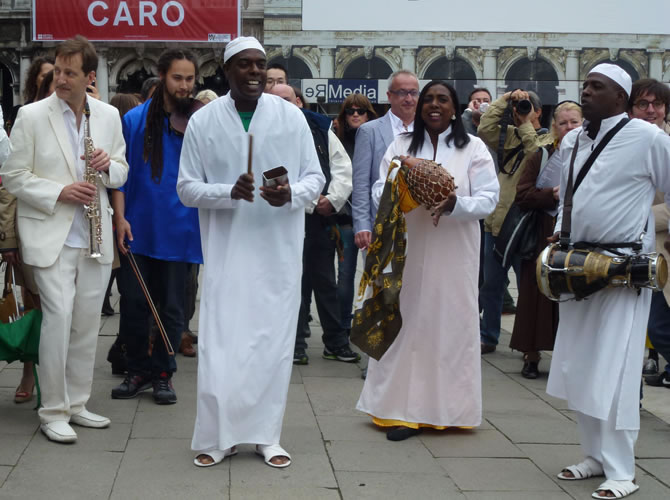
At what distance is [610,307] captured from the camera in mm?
4363

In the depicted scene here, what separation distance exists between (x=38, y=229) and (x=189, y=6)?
21.4 m

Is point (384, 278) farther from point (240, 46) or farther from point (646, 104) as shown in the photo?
point (646, 104)

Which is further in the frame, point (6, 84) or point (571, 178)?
point (6, 84)

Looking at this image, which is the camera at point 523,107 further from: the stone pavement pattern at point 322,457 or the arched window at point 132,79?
the arched window at point 132,79

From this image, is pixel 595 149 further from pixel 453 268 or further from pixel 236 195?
pixel 236 195

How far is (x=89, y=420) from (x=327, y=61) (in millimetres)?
21109

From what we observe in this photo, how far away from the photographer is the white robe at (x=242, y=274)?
459cm

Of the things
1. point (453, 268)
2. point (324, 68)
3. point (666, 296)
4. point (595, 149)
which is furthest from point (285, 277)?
point (324, 68)

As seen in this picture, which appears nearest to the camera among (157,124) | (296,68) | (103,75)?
(157,124)

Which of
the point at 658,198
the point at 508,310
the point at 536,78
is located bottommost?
the point at 508,310

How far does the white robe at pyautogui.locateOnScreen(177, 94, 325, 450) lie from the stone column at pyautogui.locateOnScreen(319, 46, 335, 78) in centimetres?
2101

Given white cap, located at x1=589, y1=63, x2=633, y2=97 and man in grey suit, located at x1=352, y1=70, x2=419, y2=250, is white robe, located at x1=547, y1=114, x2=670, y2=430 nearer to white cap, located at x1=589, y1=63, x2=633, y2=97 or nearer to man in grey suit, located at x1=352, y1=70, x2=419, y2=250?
white cap, located at x1=589, y1=63, x2=633, y2=97

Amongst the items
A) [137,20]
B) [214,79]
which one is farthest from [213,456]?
[214,79]

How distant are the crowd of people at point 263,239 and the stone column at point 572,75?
1959 cm
